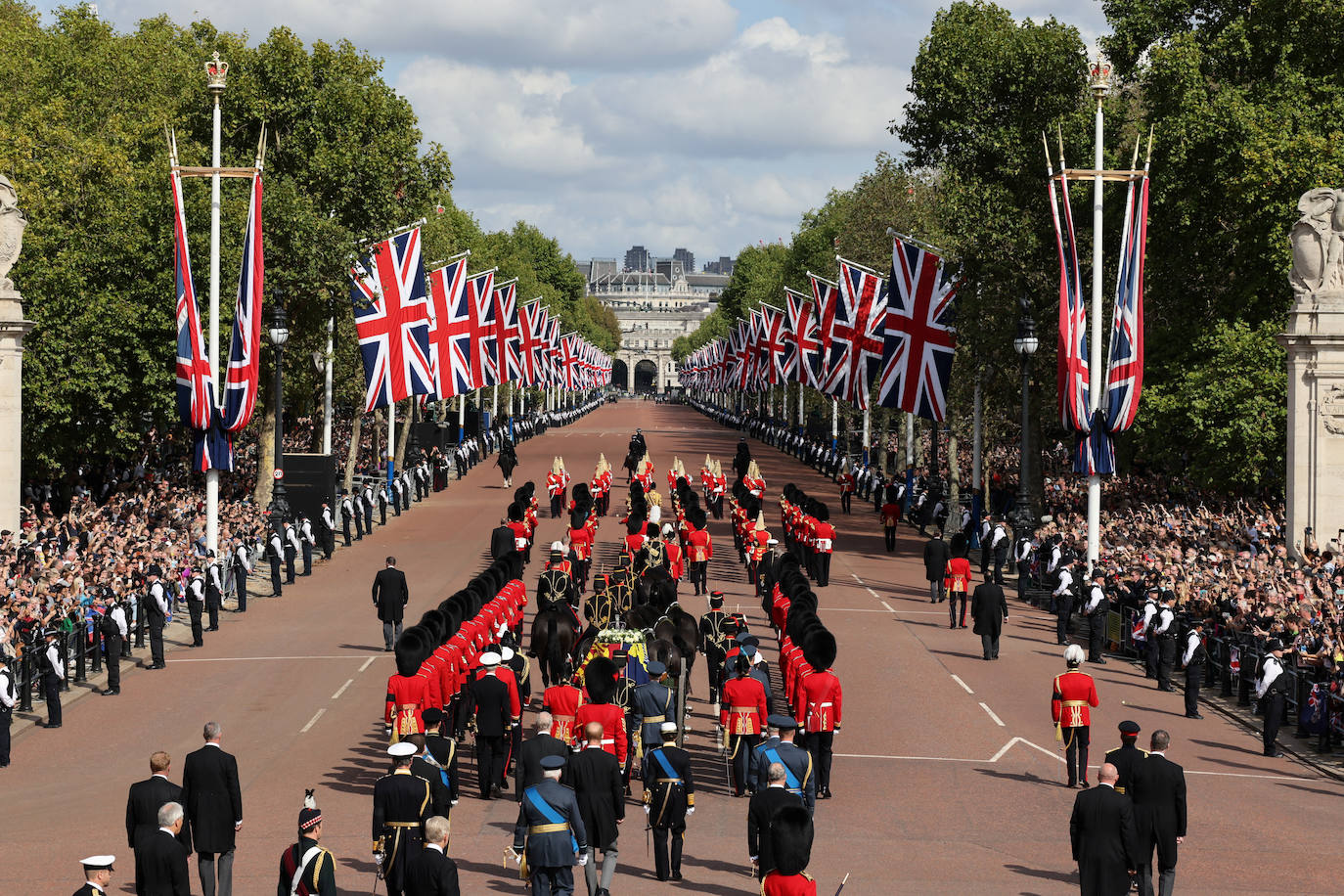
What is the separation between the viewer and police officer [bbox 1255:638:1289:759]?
1873 cm

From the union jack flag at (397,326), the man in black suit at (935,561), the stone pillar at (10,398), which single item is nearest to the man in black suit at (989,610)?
the man in black suit at (935,561)

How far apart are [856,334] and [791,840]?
3486cm

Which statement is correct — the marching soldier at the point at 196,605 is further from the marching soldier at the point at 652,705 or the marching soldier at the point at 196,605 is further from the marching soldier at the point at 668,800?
the marching soldier at the point at 668,800

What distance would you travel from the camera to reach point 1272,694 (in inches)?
739

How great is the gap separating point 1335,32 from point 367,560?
77.0 ft

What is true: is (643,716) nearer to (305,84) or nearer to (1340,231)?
(1340,231)

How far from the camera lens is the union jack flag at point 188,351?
1179 inches

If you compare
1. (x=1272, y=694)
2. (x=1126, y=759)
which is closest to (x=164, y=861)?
(x=1126, y=759)

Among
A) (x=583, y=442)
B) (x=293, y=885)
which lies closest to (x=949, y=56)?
(x=293, y=885)

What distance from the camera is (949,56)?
4144 cm

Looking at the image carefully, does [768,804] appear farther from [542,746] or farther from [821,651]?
[821,651]

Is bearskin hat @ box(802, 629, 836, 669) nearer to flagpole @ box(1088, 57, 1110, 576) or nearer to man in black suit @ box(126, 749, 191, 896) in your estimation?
man in black suit @ box(126, 749, 191, 896)

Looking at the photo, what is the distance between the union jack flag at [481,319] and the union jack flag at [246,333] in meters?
18.6

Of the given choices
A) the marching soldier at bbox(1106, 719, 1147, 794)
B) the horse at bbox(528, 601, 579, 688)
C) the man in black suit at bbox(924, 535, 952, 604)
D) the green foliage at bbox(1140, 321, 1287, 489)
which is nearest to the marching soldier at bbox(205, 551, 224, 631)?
the horse at bbox(528, 601, 579, 688)
